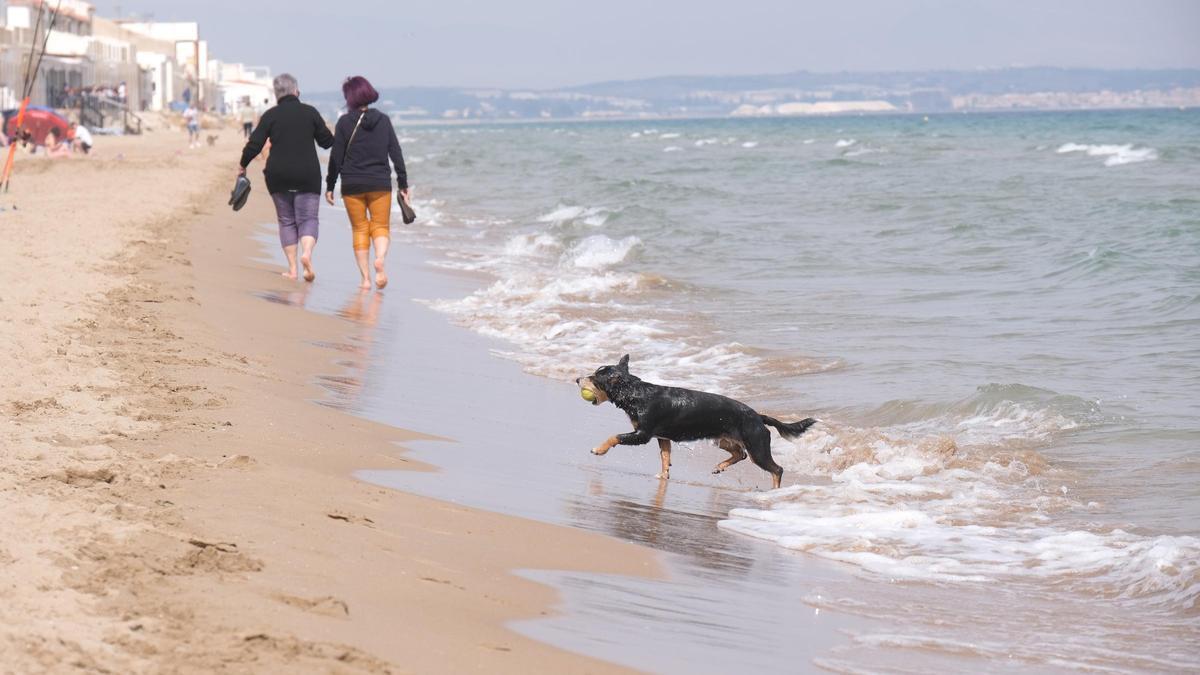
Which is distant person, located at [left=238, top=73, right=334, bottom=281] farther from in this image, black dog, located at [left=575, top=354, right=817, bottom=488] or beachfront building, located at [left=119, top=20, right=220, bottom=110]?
beachfront building, located at [left=119, top=20, right=220, bottom=110]

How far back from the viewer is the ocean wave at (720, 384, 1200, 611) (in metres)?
5.26

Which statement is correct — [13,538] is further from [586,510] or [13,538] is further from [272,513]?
[586,510]

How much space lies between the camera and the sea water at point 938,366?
16.5ft

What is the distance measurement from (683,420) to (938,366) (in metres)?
3.38

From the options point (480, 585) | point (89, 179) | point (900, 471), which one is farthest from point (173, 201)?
point (480, 585)

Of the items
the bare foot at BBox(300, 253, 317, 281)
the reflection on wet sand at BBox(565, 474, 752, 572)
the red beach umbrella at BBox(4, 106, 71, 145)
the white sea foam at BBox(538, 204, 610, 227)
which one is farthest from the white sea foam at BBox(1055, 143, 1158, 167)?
the reflection on wet sand at BBox(565, 474, 752, 572)

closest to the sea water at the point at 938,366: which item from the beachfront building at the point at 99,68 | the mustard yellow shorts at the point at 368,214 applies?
the mustard yellow shorts at the point at 368,214

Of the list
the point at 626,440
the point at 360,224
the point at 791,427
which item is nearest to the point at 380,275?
the point at 360,224

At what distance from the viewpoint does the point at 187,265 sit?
1148 centimetres

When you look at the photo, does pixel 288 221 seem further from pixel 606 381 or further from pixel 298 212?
pixel 606 381

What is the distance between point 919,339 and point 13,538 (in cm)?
814

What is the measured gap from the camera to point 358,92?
1112 cm

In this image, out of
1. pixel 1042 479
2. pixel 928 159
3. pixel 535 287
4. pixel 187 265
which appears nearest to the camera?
pixel 1042 479

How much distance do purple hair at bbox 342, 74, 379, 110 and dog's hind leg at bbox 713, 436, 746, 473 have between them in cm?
539
